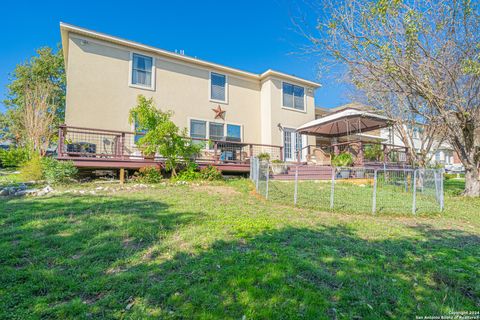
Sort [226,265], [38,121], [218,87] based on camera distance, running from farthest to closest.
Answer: [38,121]
[218,87]
[226,265]

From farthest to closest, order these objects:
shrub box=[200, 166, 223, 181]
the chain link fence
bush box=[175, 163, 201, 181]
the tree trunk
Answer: shrub box=[200, 166, 223, 181], bush box=[175, 163, 201, 181], the tree trunk, the chain link fence

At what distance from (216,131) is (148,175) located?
5.26 meters

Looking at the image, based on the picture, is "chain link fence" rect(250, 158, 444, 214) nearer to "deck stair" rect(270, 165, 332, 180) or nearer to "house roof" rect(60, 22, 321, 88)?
"deck stair" rect(270, 165, 332, 180)

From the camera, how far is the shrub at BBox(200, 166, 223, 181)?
9666mm

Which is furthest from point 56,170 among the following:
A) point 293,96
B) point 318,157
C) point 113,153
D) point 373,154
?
point 373,154

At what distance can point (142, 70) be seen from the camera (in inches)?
452

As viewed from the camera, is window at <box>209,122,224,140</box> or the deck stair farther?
window at <box>209,122,224,140</box>

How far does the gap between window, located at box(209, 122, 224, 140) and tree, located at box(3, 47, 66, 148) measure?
13.6 m

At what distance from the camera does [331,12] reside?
258 inches

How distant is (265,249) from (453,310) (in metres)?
1.88

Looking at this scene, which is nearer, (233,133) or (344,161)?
(344,161)

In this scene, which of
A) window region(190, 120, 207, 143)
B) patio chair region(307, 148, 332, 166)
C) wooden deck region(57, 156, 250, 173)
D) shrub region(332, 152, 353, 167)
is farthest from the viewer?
patio chair region(307, 148, 332, 166)

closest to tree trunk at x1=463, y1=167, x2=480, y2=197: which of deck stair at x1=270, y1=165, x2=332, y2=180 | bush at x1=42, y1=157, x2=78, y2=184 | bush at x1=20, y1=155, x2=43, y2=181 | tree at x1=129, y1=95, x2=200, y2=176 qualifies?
deck stair at x1=270, y1=165, x2=332, y2=180

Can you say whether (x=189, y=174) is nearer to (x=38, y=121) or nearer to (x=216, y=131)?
(x=216, y=131)
